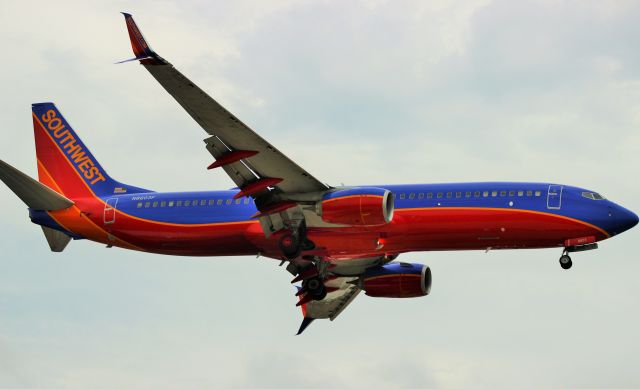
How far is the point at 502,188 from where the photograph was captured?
57.8 metres

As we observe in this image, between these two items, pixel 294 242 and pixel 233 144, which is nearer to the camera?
pixel 233 144

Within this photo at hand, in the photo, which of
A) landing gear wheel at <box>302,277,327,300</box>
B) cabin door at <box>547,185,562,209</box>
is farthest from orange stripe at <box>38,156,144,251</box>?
cabin door at <box>547,185,562,209</box>

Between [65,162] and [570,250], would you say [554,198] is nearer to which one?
[570,250]

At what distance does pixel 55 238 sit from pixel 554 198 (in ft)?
83.7

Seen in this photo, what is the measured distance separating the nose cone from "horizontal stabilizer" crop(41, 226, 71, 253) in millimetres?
27495

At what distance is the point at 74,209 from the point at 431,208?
1869 cm

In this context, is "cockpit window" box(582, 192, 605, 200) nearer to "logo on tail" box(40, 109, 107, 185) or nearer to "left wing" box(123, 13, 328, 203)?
"left wing" box(123, 13, 328, 203)

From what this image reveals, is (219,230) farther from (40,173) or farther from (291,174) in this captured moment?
(40,173)

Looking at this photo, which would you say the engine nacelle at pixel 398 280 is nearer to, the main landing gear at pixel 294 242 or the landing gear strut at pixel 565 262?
the main landing gear at pixel 294 242

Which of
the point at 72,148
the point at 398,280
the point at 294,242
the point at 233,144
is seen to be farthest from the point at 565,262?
the point at 72,148

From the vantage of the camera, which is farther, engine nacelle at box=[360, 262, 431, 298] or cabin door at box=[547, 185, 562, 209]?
engine nacelle at box=[360, 262, 431, 298]

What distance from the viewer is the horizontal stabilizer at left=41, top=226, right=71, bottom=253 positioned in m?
64.4

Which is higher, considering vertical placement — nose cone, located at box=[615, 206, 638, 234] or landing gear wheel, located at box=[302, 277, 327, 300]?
nose cone, located at box=[615, 206, 638, 234]

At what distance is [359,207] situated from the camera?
5553 centimetres
